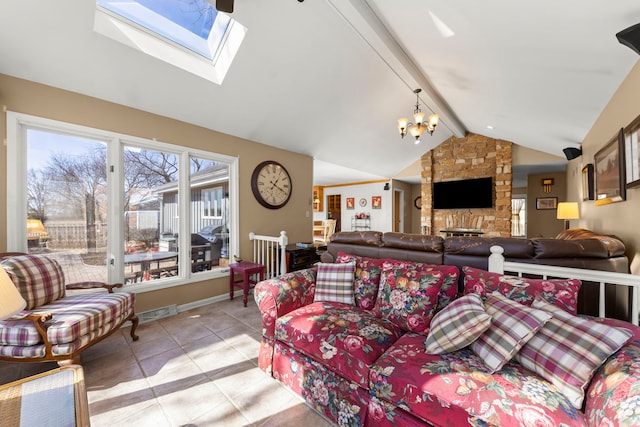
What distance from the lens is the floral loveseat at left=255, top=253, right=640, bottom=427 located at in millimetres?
982

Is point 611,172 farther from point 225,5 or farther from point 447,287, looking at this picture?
point 225,5

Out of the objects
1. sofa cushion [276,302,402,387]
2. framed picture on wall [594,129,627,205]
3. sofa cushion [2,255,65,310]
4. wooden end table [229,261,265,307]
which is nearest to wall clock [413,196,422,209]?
framed picture on wall [594,129,627,205]

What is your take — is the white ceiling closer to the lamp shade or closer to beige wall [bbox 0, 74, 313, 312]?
beige wall [bbox 0, 74, 313, 312]

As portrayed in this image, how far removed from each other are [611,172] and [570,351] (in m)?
2.36

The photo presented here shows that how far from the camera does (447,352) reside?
52.2 inches

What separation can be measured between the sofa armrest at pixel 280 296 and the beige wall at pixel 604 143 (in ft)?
8.51

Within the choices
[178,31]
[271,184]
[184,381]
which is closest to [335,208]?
[271,184]

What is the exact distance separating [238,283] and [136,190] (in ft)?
5.81

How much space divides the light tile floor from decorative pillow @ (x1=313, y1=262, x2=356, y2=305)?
71cm

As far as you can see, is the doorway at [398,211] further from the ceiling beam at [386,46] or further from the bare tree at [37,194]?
the bare tree at [37,194]

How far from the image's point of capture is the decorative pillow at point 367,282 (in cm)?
199

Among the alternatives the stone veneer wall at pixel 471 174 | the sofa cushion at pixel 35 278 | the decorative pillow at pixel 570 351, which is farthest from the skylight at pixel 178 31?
the stone veneer wall at pixel 471 174

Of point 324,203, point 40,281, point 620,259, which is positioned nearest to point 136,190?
point 40,281

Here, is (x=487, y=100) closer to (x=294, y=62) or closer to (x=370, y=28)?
(x=370, y=28)
